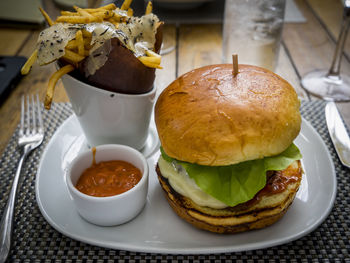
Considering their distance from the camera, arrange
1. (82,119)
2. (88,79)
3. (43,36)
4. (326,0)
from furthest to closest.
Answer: (326,0), (82,119), (88,79), (43,36)

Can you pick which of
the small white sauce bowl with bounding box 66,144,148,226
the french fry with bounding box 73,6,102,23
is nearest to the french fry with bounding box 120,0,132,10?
the french fry with bounding box 73,6,102,23

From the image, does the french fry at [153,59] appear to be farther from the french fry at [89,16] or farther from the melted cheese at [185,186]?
the melted cheese at [185,186]

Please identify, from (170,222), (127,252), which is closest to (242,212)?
(170,222)

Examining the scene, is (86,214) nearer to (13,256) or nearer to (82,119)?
(13,256)

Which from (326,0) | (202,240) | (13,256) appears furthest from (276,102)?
(326,0)

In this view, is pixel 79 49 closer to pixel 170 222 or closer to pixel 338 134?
pixel 170 222
